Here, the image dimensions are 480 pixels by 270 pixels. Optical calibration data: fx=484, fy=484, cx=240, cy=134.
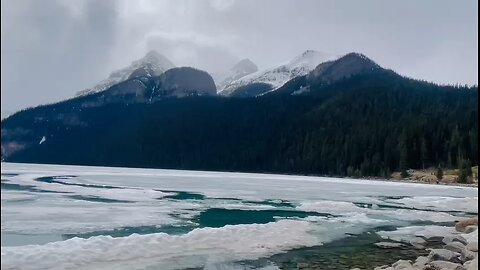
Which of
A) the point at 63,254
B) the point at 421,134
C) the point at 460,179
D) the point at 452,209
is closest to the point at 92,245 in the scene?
the point at 63,254

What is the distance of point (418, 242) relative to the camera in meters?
20.8

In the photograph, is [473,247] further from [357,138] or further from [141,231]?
[357,138]

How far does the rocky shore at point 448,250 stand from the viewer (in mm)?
15008

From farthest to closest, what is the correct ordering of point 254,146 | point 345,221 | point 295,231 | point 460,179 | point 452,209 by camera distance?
point 254,146, point 460,179, point 452,209, point 345,221, point 295,231

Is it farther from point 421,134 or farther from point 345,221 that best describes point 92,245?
point 421,134

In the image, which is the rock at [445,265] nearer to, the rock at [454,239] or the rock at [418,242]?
the rock at [418,242]

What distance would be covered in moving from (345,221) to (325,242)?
700cm

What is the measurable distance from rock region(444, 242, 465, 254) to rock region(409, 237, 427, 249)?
1088 mm

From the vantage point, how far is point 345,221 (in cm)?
2684

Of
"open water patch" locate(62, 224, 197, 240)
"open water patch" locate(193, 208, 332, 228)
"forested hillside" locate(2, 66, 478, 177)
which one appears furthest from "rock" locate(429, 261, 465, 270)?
"forested hillside" locate(2, 66, 478, 177)

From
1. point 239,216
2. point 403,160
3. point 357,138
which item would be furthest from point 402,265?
point 357,138

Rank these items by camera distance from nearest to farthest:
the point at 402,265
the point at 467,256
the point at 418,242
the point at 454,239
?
1. the point at 402,265
2. the point at 467,256
3. the point at 418,242
4. the point at 454,239

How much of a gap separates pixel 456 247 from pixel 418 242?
2.28m

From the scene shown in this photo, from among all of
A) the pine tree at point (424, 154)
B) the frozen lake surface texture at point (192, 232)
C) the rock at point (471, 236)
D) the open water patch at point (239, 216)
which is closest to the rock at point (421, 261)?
the frozen lake surface texture at point (192, 232)
